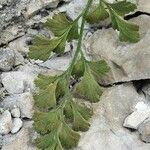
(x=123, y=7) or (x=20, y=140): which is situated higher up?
(x=123, y=7)

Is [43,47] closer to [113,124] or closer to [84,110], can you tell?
[84,110]

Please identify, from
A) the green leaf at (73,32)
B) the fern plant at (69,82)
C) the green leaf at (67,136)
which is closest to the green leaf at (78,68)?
the fern plant at (69,82)

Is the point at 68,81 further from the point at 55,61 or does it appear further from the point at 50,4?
the point at 50,4

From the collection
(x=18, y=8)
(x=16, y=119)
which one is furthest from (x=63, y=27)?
(x=16, y=119)

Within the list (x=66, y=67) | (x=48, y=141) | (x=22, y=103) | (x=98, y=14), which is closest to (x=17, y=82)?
(x=22, y=103)

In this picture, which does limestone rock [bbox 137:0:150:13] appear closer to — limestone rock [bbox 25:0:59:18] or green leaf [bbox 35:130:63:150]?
limestone rock [bbox 25:0:59:18]

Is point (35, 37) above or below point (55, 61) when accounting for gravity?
above
